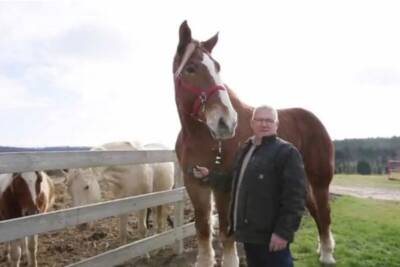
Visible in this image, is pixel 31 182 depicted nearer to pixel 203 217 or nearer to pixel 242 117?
pixel 203 217

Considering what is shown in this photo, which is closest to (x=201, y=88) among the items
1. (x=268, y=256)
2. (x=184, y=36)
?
(x=184, y=36)

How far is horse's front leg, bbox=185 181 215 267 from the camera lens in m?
4.38

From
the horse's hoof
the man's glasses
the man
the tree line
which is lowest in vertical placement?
the tree line

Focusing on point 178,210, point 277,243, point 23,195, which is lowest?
point 178,210

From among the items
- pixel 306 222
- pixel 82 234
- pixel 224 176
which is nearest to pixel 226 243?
pixel 224 176

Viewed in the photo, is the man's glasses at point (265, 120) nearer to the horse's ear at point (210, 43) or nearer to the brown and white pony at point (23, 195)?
the horse's ear at point (210, 43)

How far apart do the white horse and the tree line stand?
3453 cm

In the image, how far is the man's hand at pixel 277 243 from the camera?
9.53 ft

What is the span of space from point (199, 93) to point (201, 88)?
5 cm

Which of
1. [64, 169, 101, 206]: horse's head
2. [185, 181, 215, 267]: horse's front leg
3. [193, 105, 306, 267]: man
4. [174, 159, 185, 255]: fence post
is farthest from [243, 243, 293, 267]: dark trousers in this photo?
[64, 169, 101, 206]: horse's head

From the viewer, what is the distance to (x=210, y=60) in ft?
13.5

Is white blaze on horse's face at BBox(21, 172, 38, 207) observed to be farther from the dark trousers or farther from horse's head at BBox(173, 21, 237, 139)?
the dark trousers

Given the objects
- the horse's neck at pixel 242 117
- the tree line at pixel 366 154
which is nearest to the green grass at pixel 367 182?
the tree line at pixel 366 154

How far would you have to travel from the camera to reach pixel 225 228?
426cm
